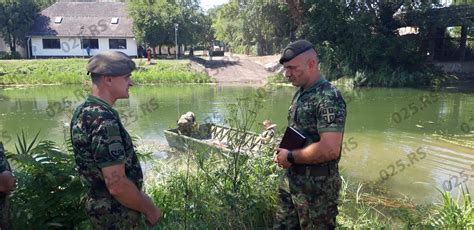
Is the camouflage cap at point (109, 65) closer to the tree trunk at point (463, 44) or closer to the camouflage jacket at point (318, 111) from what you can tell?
the camouflage jacket at point (318, 111)

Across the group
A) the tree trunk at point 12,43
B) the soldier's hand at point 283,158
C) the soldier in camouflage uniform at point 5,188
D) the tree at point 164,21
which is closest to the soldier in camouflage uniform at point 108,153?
the soldier in camouflage uniform at point 5,188

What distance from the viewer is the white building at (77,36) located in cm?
3359

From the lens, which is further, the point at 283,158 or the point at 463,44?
the point at 463,44

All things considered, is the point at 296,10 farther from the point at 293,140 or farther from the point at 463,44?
the point at 293,140

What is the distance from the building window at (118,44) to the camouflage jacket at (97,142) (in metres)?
33.8

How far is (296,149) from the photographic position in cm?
269

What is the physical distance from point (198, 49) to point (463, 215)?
152ft

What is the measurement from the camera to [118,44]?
113 ft

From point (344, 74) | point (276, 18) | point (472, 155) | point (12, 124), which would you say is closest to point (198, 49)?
point (276, 18)

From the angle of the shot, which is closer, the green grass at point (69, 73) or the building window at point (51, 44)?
the green grass at point (69, 73)

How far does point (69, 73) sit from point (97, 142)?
25.5 m

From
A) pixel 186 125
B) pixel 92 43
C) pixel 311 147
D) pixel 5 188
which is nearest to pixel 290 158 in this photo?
pixel 311 147

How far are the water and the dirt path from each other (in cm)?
289

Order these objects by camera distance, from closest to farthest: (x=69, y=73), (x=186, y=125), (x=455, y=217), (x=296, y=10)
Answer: (x=455, y=217), (x=186, y=125), (x=69, y=73), (x=296, y=10)
